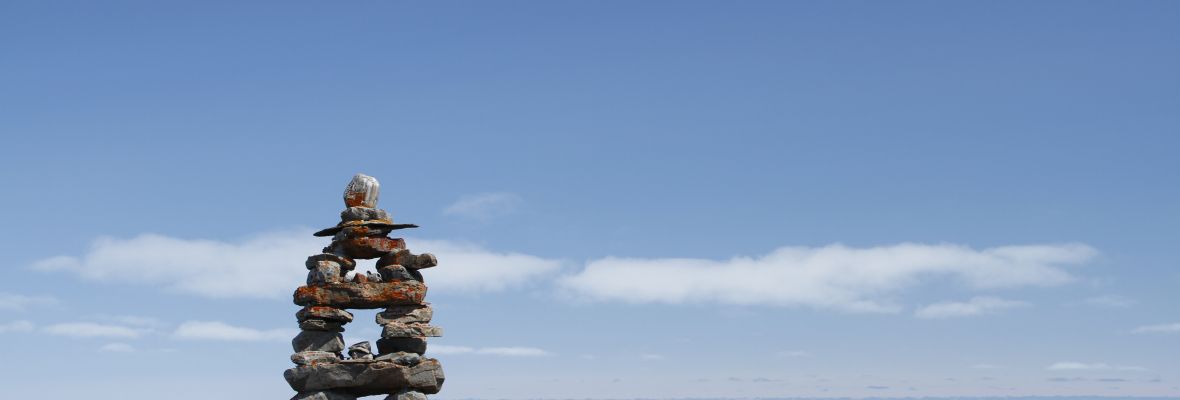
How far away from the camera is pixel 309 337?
31.8 m

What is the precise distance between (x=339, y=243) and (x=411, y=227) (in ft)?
5.13

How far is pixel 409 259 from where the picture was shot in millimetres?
32031

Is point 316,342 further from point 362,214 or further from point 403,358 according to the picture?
point 362,214

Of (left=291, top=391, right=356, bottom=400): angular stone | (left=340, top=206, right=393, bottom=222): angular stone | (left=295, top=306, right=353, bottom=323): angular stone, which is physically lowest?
(left=291, top=391, right=356, bottom=400): angular stone

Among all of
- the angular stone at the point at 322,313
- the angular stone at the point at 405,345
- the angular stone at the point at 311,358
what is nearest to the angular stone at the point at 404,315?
the angular stone at the point at 405,345

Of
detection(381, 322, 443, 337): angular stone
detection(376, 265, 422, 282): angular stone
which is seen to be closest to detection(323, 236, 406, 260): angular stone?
detection(376, 265, 422, 282): angular stone

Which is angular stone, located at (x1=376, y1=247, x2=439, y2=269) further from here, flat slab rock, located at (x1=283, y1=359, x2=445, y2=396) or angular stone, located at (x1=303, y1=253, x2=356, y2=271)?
flat slab rock, located at (x1=283, y1=359, x2=445, y2=396)

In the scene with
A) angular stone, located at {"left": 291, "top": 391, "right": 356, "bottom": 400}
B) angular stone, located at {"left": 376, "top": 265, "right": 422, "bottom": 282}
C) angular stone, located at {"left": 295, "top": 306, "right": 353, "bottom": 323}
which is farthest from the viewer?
angular stone, located at {"left": 376, "top": 265, "right": 422, "bottom": 282}

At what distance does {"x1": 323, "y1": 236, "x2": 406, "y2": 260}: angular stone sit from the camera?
105ft

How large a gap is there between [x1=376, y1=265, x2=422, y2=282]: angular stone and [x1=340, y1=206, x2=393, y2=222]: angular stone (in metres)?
1.09

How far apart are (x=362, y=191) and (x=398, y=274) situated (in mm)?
1992

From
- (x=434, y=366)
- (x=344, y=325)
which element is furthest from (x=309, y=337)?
(x=434, y=366)

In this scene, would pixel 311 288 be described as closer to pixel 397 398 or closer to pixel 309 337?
pixel 309 337

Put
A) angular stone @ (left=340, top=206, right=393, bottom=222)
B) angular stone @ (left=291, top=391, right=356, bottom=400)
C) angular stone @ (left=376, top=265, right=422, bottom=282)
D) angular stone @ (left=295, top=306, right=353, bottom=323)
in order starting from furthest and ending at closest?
angular stone @ (left=340, top=206, right=393, bottom=222) → angular stone @ (left=376, top=265, right=422, bottom=282) → angular stone @ (left=295, top=306, right=353, bottom=323) → angular stone @ (left=291, top=391, right=356, bottom=400)
